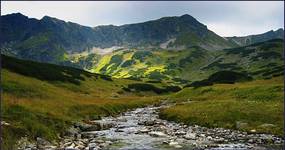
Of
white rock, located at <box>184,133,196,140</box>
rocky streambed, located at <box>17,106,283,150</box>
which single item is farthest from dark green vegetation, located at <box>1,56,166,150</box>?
white rock, located at <box>184,133,196,140</box>

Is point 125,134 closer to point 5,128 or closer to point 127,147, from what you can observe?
point 127,147

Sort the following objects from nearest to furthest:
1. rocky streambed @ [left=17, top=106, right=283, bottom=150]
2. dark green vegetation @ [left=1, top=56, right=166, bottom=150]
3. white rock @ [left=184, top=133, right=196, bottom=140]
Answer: rocky streambed @ [left=17, top=106, right=283, bottom=150] < dark green vegetation @ [left=1, top=56, right=166, bottom=150] < white rock @ [left=184, top=133, right=196, bottom=140]

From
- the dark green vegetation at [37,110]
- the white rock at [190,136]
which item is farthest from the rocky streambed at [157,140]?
the dark green vegetation at [37,110]

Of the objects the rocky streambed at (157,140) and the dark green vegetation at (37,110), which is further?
the dark green vegetation at (37,110)

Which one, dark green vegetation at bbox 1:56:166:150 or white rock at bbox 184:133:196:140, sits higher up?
dark green vegetation at bbox 1:56:166:150

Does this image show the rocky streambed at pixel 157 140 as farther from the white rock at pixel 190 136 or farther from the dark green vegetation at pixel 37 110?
the dark green vegetation at pixel 37 110

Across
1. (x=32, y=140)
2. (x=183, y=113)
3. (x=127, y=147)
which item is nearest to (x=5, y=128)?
(x=32, y=140)

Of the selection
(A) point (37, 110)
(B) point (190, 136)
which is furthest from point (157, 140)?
(A) point (37, 110)

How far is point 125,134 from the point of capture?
3591 centimetres

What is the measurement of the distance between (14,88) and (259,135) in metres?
37.5

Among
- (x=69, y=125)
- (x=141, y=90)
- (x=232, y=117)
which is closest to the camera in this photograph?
(x=69, y=125)

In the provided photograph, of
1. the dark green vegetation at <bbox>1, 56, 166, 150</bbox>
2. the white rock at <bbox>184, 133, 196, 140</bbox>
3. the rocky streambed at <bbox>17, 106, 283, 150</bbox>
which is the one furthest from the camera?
the white rock at <bbox>184, 133, 196, 140</bbox>

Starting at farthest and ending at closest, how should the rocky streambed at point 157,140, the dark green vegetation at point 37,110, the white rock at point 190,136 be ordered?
the white rock at point 190,136 → the dark green vegetation at point 37,110 → the rocky streambed at point 157,140

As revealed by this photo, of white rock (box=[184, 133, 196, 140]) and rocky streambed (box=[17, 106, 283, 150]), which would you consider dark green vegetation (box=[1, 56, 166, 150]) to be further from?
white rock (box=[184, 133, 196, 140])
